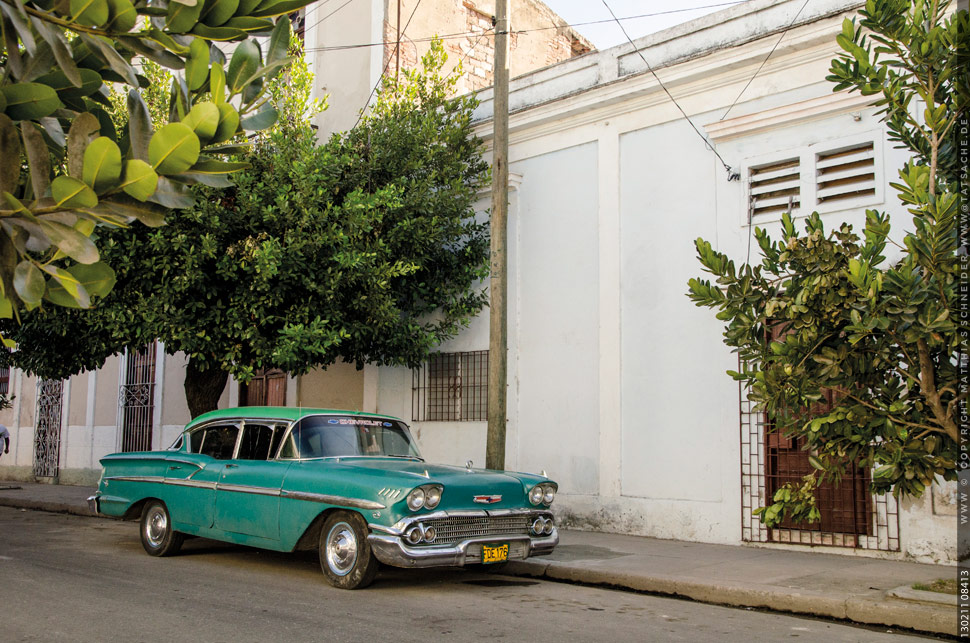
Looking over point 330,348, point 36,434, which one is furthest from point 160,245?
point 36,434

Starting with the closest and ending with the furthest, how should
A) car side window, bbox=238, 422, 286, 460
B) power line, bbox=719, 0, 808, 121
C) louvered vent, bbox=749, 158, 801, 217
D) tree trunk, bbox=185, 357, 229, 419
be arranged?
car side window, bbox=238, 422, 286, 460 → power line, bbox=719, 0, 808, 121 → louvered vent, bbox=749, 158, 801, 217 → tree trunk, bbox=185, 357, 229, 419

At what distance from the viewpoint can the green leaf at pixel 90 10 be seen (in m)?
2.51

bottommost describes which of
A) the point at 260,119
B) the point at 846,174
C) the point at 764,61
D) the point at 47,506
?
the point at 47,506

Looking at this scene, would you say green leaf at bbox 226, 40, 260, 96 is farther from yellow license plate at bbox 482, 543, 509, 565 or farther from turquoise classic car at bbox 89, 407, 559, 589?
yellow license plate at bbox 482, 543, 509, 565

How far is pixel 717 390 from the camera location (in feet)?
33.9

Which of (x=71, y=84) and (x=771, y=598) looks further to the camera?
Result: (x=771, y=598)

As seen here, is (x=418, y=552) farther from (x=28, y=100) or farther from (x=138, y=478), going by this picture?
(x=28, y=100)

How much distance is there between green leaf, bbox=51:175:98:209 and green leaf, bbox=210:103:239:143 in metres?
0.39

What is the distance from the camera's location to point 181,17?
107 inches

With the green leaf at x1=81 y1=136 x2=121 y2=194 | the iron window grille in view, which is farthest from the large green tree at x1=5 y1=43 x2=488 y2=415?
the green leaf at x1=81 y1=136 x2=121 y2=194

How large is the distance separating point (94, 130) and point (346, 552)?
17.2ft

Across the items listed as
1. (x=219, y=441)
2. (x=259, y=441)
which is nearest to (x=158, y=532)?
(x=219, y=441)

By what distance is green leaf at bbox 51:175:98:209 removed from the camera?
2.37 metres

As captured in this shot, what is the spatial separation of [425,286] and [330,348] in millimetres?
1759
